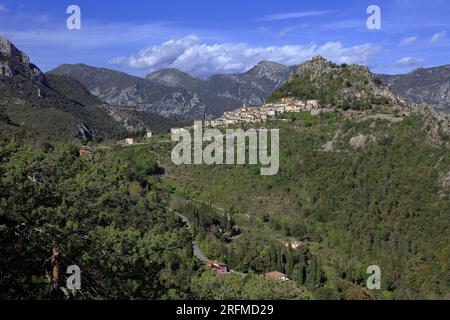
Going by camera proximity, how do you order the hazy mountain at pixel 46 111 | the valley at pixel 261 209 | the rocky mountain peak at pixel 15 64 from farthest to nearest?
the rocky mountain peak at pixel 15 64
the hazy mountain at pixel 46 111
the valley at pixel 261 209

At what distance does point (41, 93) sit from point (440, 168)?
127 metres

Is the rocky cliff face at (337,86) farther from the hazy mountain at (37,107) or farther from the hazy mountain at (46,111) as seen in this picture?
the hazy mountain at (37,107)

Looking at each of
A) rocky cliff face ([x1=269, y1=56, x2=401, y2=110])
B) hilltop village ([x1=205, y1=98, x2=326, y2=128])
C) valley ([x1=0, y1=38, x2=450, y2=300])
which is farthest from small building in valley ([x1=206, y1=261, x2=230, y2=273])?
rocky cliff face ([x1=269, y1=56, x2=401, y2=110])

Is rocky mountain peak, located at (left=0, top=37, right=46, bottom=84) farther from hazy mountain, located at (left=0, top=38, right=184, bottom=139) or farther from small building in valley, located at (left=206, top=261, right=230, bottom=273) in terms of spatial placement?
small building in valley, located at (left=206, top=261, right=230, bottom=273)

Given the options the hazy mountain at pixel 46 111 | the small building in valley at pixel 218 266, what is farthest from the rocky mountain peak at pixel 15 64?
the small building in valley at pixel 218 266

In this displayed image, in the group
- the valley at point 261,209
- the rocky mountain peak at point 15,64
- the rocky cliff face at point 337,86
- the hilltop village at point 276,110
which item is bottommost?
the valley at point 261,209

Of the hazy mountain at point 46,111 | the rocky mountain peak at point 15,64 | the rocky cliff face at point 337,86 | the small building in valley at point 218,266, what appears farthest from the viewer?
the rocky mountain peak at point 15,64

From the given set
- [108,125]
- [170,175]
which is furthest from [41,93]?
[170,175]

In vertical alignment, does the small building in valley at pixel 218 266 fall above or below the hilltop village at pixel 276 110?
below

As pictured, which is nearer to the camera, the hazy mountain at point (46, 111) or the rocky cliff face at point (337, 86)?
the rocky cliff face at point (337, 86)

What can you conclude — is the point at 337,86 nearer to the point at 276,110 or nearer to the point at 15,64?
the point at 276,110

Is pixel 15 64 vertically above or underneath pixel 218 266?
above

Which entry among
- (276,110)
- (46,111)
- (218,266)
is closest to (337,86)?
(276,110)
